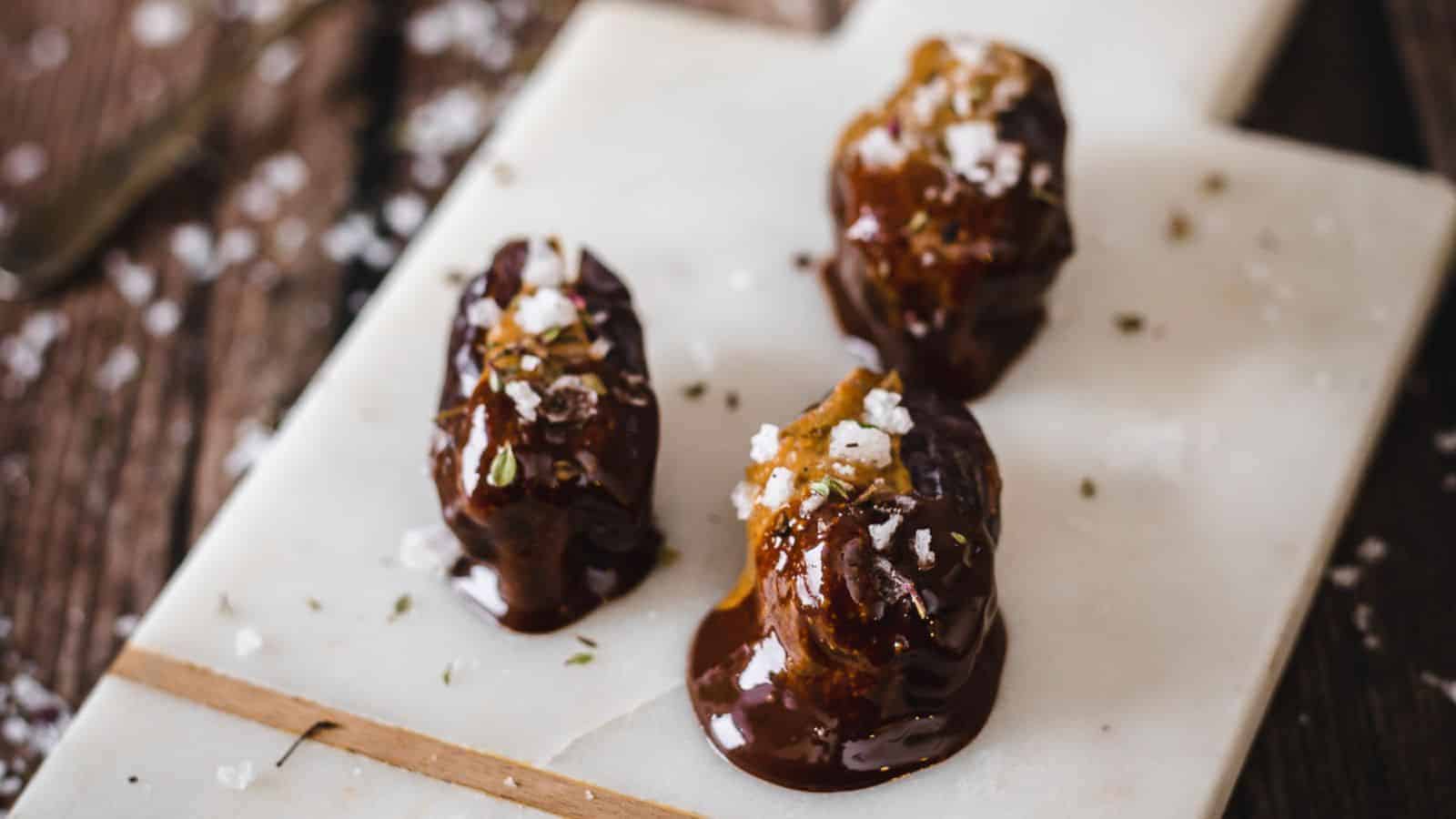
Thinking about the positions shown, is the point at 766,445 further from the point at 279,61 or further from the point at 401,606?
the point at 279,61

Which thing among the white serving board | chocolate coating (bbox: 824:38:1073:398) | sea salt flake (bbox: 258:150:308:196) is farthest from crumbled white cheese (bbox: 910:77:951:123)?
sea salt flake (bbox: 258:150:308:196)

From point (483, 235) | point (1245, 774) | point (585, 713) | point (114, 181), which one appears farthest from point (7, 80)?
point (1245, 774)

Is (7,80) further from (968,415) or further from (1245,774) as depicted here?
(1245,774)

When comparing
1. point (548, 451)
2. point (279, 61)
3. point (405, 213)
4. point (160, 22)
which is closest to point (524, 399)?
point (548, 451)

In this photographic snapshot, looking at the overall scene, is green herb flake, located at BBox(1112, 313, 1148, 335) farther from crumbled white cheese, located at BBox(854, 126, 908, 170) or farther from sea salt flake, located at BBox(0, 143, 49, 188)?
sea salt flake, located at BBox(0, 143, 49, 188)

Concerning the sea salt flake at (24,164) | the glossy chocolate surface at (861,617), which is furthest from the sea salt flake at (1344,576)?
the sea salt flake at (24,164)

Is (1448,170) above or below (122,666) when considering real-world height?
above
